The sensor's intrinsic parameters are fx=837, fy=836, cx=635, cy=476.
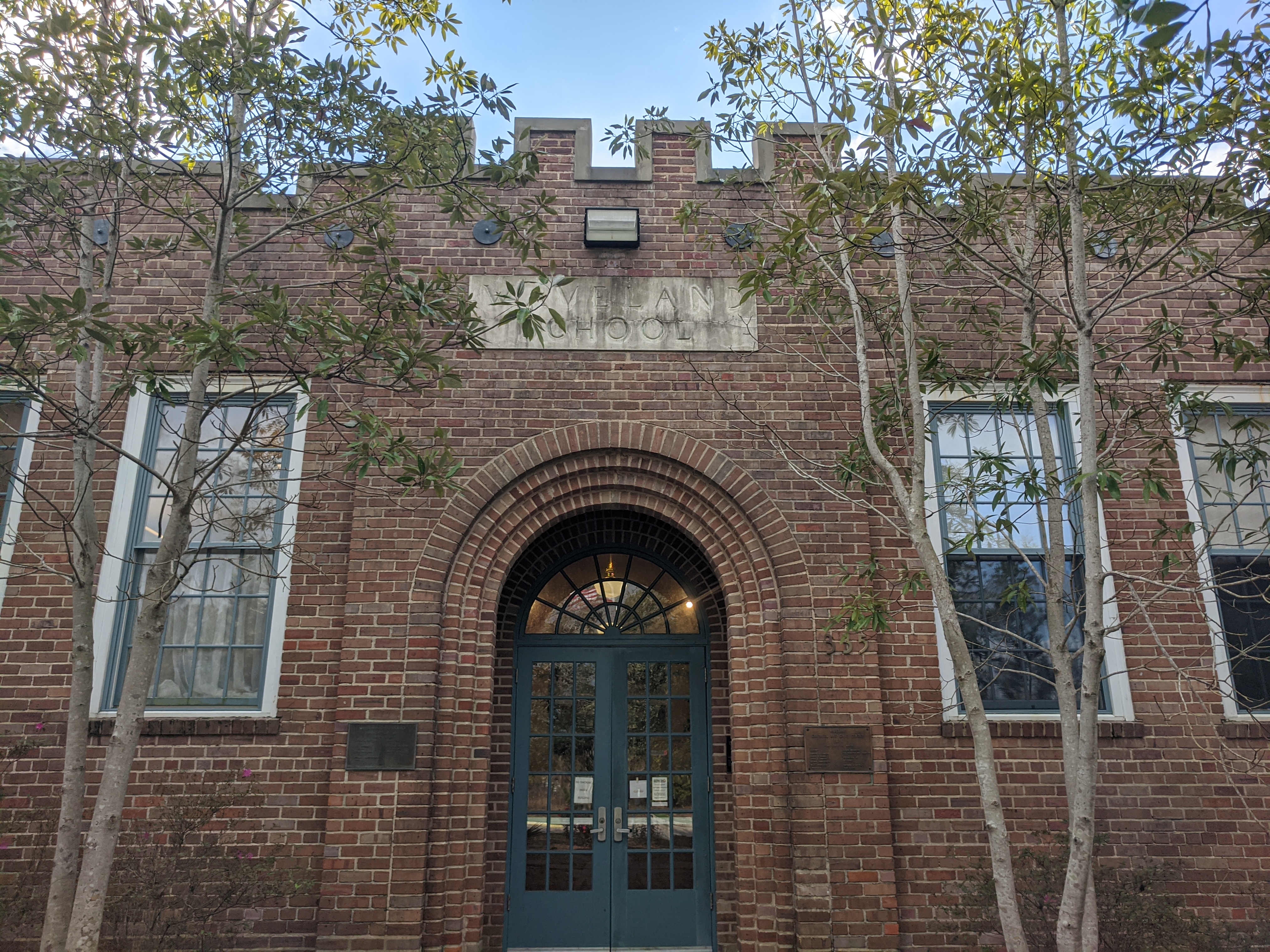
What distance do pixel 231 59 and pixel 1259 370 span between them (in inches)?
316

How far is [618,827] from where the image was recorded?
672cm

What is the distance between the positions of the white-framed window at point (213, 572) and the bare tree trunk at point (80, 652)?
1.32 metres

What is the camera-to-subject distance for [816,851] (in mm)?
5793

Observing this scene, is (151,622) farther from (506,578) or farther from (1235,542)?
(1235,542)

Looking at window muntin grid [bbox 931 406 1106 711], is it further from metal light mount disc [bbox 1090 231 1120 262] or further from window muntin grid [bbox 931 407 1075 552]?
metal light mount disc [bbox 1090 231 1120 262]

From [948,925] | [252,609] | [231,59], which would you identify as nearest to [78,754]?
[252,609]

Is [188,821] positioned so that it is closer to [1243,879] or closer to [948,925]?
[948,925]

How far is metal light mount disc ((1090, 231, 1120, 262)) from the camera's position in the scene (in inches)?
196

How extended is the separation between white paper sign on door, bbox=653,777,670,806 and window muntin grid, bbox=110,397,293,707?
10.3 ft

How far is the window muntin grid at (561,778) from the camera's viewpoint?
6645 mm

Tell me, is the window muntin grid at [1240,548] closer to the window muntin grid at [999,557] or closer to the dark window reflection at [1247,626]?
the dark window reflection at [1247,626]

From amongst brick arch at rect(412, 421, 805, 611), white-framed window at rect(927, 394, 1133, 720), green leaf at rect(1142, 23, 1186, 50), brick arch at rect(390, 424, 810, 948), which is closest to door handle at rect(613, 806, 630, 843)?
brick arch at rect(390, 424, 810, 948)

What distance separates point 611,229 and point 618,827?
4892mm

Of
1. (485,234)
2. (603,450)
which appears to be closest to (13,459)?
(485,234)
